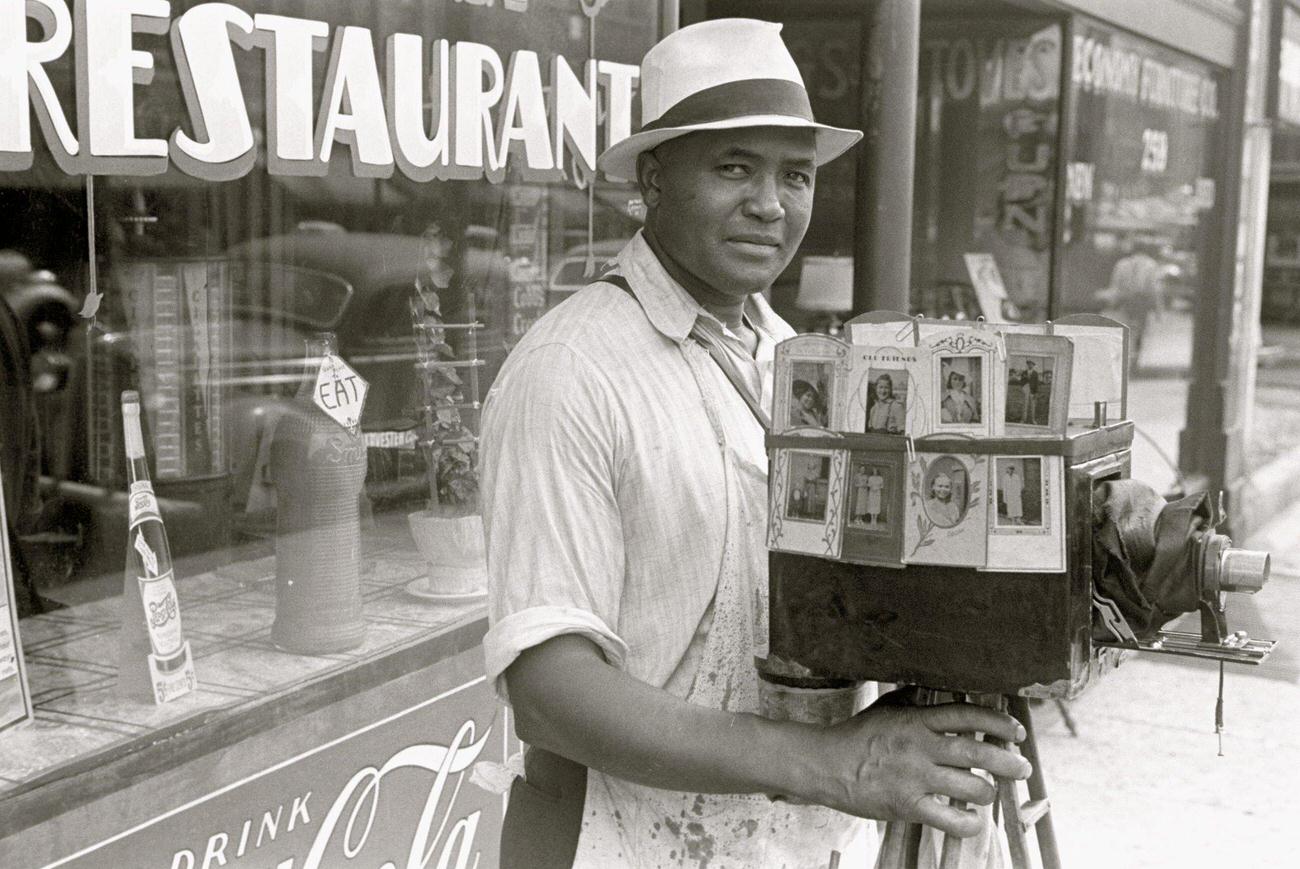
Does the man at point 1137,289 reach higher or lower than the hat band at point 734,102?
lower

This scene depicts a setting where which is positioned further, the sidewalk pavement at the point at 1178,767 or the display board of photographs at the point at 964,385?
the sidewalk pavement at the point at 1178,767

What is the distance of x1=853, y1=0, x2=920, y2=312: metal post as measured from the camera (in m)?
4.09

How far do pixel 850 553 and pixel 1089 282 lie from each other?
21.5 feet

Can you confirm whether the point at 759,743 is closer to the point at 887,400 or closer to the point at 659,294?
the point at 887,400

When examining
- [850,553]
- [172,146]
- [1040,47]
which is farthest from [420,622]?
[1040,47]

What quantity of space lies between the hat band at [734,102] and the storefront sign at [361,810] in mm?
1732

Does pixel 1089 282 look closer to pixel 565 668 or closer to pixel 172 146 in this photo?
pixel 172 146

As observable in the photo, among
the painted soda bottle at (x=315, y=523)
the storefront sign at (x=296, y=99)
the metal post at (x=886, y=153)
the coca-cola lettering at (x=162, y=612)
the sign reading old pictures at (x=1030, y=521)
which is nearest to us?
the sign reading old pictures at (x=1030, y=521)

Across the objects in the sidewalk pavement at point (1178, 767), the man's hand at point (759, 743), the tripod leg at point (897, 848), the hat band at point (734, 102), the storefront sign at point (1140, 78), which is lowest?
the sidewalk pavement at point (1178, 767)

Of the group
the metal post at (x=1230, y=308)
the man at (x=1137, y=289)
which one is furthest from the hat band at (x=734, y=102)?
the metal post at (x=1230, y=308)

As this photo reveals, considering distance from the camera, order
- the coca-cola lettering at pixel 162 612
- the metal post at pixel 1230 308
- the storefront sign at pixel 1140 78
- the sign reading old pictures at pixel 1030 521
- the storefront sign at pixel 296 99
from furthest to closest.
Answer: the metal post at pixel 1230 308 < the storefront sign at pixel 1140 78 < the coca-cola lettering at pixel 162 612 < the storefront sign at pixel 296 99 < the sign reading old pictures at pixel 1030 521

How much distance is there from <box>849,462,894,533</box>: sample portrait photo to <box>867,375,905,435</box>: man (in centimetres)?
4

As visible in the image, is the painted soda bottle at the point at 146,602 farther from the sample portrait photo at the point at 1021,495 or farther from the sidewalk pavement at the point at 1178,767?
the sidewalk pavement at the point at 1178,767

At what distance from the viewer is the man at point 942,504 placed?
1584mm
